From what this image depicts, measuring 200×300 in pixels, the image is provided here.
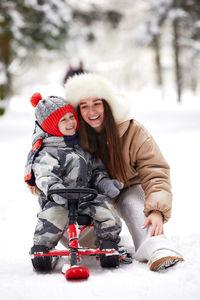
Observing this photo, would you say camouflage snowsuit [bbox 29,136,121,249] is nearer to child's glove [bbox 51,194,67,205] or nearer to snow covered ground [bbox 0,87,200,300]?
child's glove [bbox 51,194,67,205]

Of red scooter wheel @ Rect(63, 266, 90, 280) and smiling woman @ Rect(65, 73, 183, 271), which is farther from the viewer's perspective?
smiling woman @ Rect(65, 73, 183, 271)

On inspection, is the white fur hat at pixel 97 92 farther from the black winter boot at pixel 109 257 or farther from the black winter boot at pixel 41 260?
the black winter boot at pixel 41 260

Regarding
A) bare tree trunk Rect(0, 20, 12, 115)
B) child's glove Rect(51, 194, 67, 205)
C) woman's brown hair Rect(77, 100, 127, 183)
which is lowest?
child's glove Rect(51, 194, 67, 205)

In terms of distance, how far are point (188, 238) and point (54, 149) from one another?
4.25 feet

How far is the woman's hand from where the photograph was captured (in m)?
2.68

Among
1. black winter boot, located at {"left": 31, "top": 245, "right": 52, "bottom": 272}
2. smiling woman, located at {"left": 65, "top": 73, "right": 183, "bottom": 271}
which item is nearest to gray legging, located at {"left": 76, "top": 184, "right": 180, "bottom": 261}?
smiling woman, located at {"left": 65, "top": 73, "right": 183, "bottom": 271}

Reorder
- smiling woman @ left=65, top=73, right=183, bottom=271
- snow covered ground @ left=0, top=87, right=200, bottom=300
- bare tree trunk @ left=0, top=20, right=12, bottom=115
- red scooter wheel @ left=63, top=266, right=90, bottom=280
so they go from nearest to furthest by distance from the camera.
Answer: snow covered ground @ left=0, top=87, right=200, bottom=300, red scooter wheel @ left=63, top=266, right=90, bottom=280, smiling woman @ left=65, top=73, right=183, bottom=271, bare tree trunk @ left=0, top=20, right=12, bottom=115

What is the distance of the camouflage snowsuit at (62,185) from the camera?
101 inches

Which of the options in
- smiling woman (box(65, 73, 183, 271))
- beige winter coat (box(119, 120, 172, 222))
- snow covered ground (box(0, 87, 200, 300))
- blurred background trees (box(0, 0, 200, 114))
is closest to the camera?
snow covered ground (box(0, 87, 200, 300))

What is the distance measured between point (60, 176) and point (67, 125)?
1.26 feet

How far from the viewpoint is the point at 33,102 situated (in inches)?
120

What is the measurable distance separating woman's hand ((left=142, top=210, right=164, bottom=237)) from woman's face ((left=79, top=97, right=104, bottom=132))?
801 millimetres

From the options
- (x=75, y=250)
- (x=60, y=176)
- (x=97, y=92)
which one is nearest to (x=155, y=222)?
(x=75, y=250)

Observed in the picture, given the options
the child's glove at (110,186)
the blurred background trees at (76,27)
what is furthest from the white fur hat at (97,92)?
the blurred background trees at (76,27)
